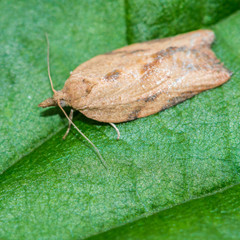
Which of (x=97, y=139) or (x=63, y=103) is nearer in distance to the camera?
(x=97, y=139)

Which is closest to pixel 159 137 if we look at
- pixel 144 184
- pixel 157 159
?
pixel 157 159

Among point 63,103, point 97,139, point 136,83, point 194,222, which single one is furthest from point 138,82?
point 194,222

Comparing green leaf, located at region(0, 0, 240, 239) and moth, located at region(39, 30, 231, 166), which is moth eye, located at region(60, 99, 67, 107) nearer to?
moth, located at region(39, 30, 231, 166)

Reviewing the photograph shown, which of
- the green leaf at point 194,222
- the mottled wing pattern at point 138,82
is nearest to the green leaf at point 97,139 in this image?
the green leaf at point 194,222

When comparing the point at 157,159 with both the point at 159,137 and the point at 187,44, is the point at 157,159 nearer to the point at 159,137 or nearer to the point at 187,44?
the point at 159,137

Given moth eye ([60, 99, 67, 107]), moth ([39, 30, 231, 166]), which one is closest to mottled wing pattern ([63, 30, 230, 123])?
moth ([39, 30, 231, 166])

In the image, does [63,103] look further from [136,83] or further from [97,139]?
[136,83]
